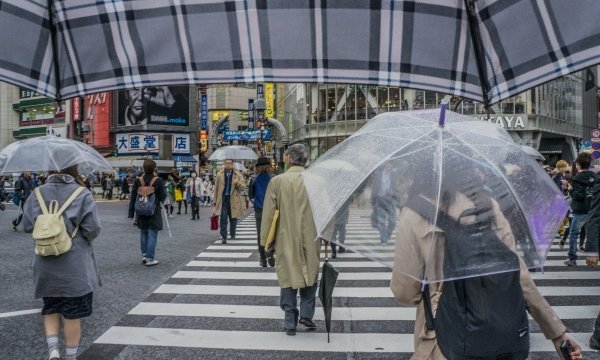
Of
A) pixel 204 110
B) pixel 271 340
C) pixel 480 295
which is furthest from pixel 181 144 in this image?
pixel 480 295

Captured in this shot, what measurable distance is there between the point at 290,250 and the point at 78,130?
56.4 m

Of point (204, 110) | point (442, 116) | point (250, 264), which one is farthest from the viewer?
point (204, 110)

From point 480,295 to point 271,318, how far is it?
4.21 m

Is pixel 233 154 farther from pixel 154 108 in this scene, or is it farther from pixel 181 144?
pixel 154 108

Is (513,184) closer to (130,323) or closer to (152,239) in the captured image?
(130,323)

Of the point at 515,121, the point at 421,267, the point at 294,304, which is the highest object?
the point at 515,121

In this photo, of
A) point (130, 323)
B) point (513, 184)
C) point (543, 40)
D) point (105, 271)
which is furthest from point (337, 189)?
point (105, 271)

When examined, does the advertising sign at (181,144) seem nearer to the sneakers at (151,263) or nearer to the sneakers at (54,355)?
the sneakers at (151,263)

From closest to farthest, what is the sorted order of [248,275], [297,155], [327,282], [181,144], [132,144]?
[327,282]
[297,155]
[248,275]
[132,144]
[181,144]

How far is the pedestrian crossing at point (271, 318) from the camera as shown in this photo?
15.5ft

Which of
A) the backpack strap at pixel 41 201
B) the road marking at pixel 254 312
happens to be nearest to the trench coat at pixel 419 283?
the backpack strap at pixel 41 201

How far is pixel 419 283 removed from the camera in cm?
234

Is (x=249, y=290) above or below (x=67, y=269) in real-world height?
below

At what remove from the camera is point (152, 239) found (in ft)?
29.8
